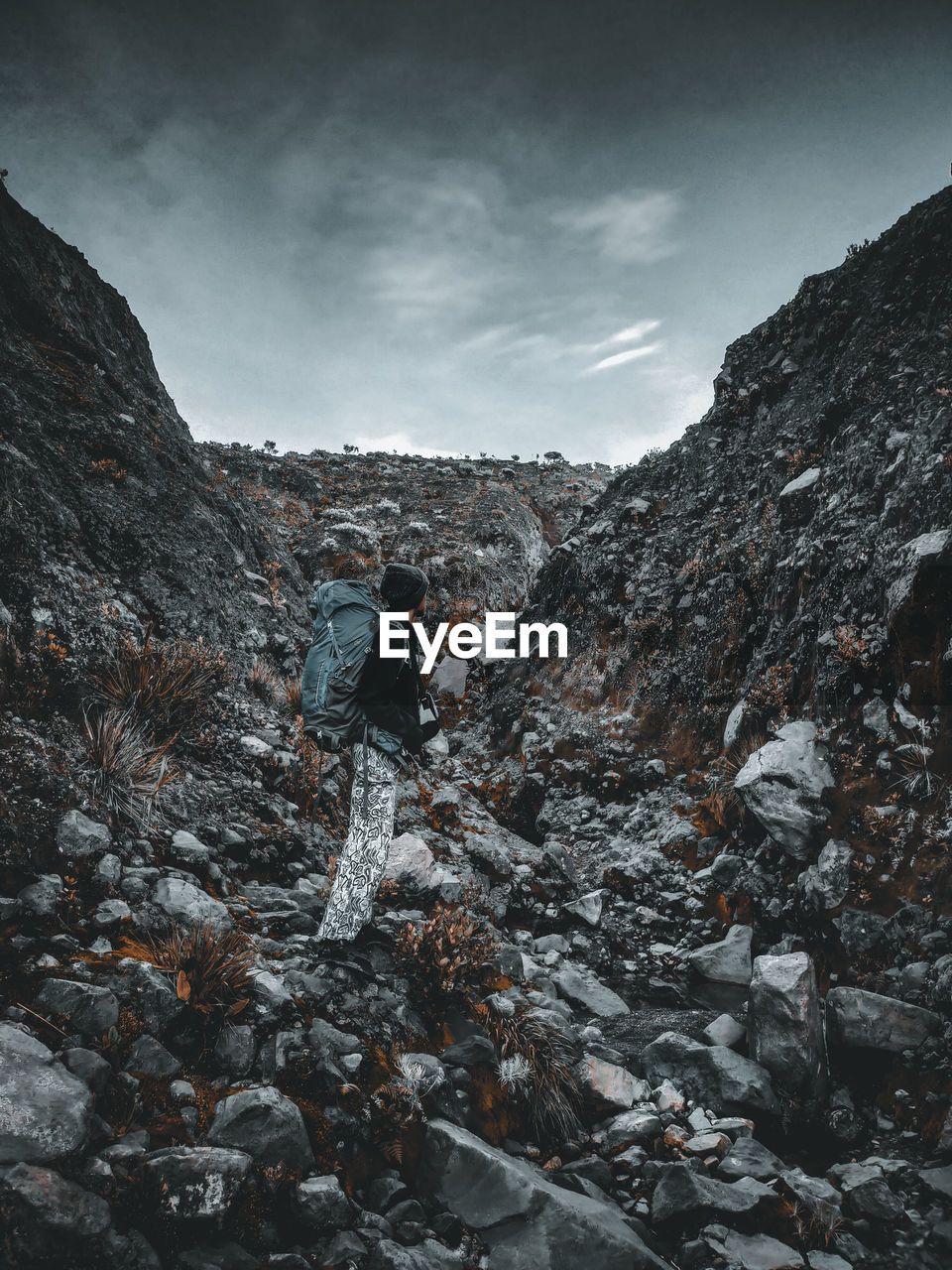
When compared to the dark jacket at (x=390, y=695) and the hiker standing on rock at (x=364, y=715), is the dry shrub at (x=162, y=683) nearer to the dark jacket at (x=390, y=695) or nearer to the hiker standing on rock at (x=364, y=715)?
the hiker standing on rock at (x=364, y=715)

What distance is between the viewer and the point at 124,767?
16.2 feet

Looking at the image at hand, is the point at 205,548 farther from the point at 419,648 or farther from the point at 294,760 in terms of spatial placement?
the point at 419,648

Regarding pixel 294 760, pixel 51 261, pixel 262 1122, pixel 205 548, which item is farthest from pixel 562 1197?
pixel 51 261

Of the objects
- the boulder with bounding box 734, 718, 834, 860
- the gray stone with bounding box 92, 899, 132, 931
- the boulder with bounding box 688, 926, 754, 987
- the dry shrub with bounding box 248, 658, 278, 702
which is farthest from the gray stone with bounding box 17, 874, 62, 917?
the boulder with bounding box 734, 718, 834, 860

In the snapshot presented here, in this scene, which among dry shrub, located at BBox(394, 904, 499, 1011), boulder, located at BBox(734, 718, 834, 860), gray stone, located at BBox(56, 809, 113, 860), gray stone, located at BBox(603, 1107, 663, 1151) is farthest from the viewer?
boulder, located at BBox(734, 718, 834, 860)

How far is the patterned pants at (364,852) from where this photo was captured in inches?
169

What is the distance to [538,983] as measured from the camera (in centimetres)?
514

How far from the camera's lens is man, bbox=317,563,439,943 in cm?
429

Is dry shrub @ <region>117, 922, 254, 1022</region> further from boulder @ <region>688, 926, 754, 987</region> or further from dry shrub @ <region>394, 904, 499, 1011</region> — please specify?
boulder @ <region>688, 926, 754, 987</region>

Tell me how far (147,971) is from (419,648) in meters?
2.71

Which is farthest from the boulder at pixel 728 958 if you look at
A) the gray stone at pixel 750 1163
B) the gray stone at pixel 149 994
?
the gray stone at pixel 149 994

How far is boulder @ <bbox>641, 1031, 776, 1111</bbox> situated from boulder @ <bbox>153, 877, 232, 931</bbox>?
3.27m

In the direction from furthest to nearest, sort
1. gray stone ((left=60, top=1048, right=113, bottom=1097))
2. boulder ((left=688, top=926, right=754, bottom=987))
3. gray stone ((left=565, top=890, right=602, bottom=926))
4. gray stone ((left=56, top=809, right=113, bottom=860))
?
gray stone ((left=565, top=890, right=602, bottom=926)) < boulder ((left=688, top=926, right=754, bottom=987)) < gray stone ((left=56, top=809, right=113, bottom=860)) < gray stone ((left=60, top=1048, right=113, bottom=1097))

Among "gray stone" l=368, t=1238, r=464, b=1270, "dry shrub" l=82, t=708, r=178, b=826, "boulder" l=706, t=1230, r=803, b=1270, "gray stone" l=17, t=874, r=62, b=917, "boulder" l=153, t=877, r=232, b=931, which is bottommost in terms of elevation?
"boulder" l=706, t=1230, r=803, b=1270
